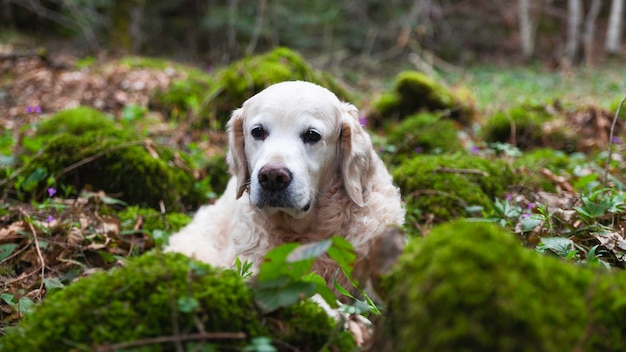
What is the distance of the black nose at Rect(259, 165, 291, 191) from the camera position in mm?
2891

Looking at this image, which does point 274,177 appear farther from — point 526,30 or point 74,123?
point 526,30

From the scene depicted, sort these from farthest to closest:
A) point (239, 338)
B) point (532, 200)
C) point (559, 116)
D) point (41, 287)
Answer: point (559, 116) < point (532, 200) < point (41, 287) < point (239, 338)

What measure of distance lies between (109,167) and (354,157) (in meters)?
2.35

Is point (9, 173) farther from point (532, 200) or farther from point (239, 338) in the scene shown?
point (532, 200)

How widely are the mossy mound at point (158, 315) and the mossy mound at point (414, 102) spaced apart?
20.7 ft

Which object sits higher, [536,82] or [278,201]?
[278,201]

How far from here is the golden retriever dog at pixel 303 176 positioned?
3.01 meters

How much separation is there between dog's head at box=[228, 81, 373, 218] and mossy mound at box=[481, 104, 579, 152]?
136 inches

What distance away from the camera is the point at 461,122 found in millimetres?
7480

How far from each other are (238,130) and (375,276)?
224 cm

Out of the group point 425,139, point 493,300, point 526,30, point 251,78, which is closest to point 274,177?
point 493,300

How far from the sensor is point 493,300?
47.6 inches

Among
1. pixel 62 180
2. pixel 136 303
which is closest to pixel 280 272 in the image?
pixel 136 303

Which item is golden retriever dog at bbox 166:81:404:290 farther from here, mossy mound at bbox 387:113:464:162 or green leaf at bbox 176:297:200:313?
mossy mound at bbox 387:113:464:162
